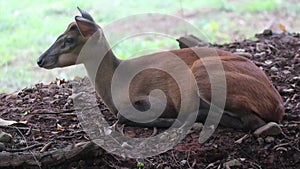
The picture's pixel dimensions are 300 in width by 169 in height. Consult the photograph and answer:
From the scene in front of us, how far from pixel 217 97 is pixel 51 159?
4.23 feet

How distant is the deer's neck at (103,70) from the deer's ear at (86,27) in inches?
5.9

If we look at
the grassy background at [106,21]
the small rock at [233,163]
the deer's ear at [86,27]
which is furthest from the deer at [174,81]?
the grassy background at [106,21]

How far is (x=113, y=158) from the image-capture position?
3.95 meters

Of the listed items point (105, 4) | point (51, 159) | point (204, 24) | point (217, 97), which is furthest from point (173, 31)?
point (51, 159)

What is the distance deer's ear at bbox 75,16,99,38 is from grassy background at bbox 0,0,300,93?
7.02ft

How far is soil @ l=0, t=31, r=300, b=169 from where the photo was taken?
386cm

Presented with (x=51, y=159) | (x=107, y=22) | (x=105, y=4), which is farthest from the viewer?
(x=105, y=4)

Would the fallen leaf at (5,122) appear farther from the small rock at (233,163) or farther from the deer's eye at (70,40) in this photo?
the small rock at (233,163)

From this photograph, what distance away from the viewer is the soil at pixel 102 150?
386 cm

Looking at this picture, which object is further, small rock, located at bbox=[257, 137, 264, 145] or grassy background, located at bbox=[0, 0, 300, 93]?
grassy background, located at bbox=[0, 0, 300, 93]

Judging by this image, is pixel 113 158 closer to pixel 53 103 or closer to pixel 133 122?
pixel 133 122


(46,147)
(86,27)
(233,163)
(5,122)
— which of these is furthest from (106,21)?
(233,163)

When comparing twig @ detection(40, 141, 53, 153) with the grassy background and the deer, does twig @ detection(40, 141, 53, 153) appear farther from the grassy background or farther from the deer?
the grassy background

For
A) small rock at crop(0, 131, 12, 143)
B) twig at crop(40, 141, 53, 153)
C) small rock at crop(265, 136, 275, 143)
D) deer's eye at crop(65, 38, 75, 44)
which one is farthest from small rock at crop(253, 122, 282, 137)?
small rock at crop(0, 131, 12, 143)
